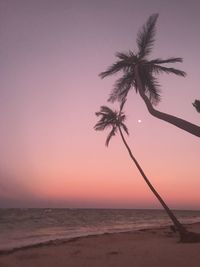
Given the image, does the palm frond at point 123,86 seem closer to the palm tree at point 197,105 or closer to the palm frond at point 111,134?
the palm tree at point 197,105

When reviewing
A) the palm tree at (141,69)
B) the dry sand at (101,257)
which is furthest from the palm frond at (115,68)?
the dry sand at (101,257)

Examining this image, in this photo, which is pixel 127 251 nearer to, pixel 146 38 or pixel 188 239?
pixel 188 239

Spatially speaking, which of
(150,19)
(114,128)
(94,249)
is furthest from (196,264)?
(114,128)

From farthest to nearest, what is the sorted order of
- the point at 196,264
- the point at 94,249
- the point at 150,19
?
the point at 94,249 → the point at 150,19 → the point at 196,264

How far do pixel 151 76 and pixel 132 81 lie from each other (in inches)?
32.3

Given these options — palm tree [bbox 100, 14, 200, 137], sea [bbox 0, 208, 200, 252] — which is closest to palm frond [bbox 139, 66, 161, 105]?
palm tree [bbox 100, 14, 200, 137]

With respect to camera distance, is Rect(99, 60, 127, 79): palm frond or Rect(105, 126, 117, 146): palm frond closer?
Rect(99, 60, 127, 79): palm frond

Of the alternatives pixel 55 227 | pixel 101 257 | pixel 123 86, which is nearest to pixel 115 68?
pixel 123 86

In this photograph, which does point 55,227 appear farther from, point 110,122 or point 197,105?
point 197,105

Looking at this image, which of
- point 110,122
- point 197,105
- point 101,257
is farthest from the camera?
point 110,122

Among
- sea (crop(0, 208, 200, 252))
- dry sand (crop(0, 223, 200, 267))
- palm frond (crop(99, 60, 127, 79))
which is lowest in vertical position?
dry sand (crop(0, 223, 200, 267))

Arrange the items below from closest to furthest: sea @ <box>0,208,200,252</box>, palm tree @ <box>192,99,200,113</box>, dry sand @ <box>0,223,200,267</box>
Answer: palm tree @ <box>192,99,200,113</box> < dry sand @ <box>0,223,200,267</box> < sea @ <box>0,208,200,252</box>

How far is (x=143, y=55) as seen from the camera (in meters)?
14.4

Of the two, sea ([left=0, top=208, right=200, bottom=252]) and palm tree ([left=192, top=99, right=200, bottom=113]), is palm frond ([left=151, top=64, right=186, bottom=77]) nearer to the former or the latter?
palm tree ([left=192, top=99, right=200, bottom=113])
